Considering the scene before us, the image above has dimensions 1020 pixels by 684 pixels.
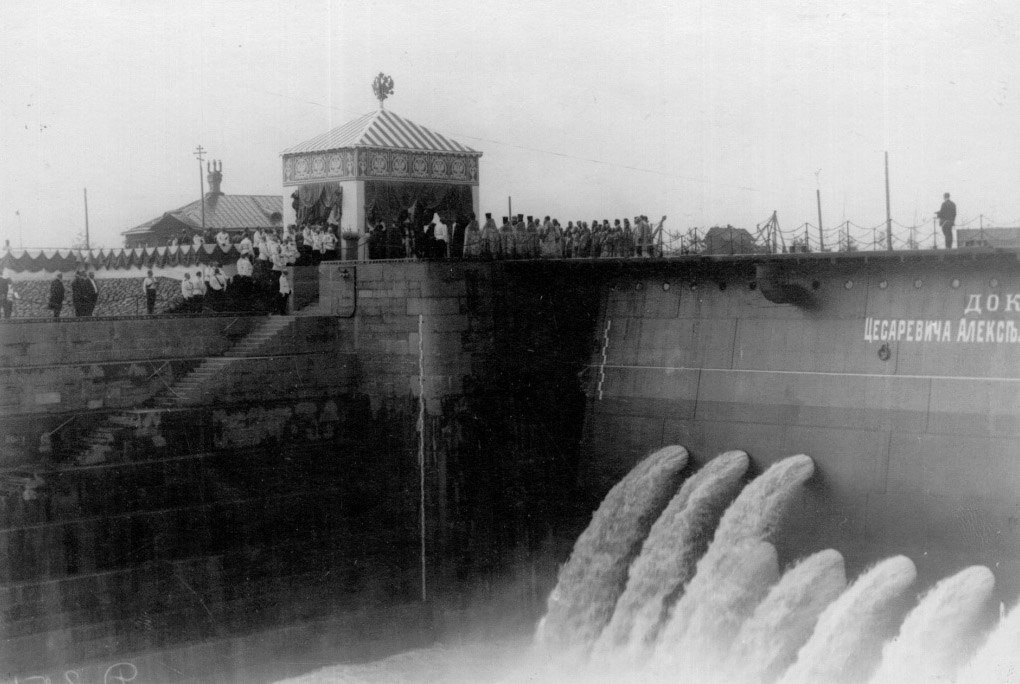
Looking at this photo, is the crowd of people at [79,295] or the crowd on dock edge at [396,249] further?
the crowd on dock edge at [396,249]

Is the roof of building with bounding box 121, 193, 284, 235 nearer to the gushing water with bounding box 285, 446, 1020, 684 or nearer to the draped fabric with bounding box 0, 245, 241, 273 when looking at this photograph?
the draped fabric with bounding box 0, 245, 241, 273

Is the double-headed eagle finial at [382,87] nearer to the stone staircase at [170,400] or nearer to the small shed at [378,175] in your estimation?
the small shed at [378,175]

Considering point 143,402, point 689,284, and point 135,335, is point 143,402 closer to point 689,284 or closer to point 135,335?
point 135,335

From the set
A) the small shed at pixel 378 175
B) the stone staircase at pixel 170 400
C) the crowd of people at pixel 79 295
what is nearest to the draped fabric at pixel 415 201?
the small shed at pixel 378 175

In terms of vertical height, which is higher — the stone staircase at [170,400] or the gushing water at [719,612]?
the stone staircase at [170,400]

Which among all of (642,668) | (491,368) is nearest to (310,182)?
(491,368)

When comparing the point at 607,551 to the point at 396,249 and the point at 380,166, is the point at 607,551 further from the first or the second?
the point at 380,166
